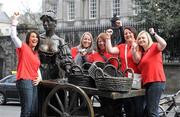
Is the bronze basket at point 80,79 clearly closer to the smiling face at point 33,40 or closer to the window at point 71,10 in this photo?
the smiling face at point 33,40

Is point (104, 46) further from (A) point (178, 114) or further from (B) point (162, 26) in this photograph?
(B) point (162, 26)

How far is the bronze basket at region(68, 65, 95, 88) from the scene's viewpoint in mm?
6938

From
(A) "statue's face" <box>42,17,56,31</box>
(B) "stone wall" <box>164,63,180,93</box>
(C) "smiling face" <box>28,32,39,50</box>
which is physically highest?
(A) "statue's face" <box>42,17,56,31</box>

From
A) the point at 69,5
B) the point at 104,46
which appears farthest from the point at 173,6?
the point at 69,5

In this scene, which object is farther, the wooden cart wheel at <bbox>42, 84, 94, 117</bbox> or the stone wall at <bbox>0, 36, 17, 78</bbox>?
the stone wall at <bbox>0, 36, 17, 78</bbox>

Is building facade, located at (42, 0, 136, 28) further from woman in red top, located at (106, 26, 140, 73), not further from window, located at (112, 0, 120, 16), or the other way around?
woman in red top, located at (106, 26, 140, 73)

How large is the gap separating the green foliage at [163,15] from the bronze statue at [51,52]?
16.0 m

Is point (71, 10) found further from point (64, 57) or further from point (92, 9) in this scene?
point (64, 57)

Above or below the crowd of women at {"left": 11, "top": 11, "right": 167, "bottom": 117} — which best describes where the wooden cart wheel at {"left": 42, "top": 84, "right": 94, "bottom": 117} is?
below

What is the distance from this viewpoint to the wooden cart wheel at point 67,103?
671 centimetres

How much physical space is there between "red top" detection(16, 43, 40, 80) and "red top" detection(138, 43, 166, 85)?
1.66 m

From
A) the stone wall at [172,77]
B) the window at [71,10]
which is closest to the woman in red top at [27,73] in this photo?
the stone wall at [172,77]

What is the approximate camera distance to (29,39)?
7273 millimetres

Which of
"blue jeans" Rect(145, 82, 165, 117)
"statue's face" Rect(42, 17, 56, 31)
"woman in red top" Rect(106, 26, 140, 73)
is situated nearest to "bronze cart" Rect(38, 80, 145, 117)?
"blue jeans" Rect(145, 82, 165, 117)
